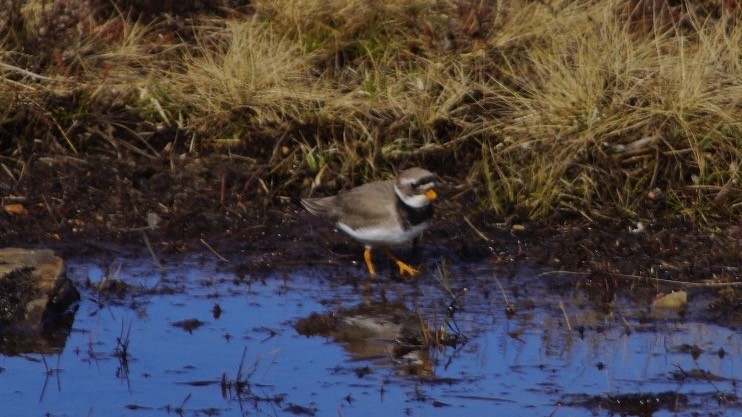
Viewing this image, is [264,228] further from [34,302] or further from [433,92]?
[34,302]

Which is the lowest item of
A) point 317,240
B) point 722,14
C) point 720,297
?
point 317,240

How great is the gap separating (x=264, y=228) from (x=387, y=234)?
119cm

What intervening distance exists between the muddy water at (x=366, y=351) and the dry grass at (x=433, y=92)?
53.1 inches

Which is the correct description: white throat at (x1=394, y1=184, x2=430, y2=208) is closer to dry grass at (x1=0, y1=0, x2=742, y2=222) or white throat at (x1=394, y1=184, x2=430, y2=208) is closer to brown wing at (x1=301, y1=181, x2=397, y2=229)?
brown wing at (x1=301, y1=181, x2=397, y2=229)

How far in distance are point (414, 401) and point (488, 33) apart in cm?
515

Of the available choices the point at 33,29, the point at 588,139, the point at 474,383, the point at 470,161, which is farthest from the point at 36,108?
the point at 474,383

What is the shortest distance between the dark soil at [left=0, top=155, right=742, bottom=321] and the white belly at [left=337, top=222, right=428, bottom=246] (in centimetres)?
40

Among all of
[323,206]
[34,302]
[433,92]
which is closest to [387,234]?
[323,206]

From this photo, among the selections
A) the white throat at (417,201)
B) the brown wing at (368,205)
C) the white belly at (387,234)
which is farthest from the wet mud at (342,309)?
the white throat at (417,201)

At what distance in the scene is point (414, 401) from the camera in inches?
213

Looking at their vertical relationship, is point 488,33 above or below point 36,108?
above

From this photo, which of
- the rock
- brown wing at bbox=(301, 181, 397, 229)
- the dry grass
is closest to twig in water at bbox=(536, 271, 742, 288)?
the dry grass

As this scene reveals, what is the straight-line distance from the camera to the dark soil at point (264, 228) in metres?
7.75

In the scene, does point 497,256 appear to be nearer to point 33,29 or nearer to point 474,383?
point 474,383
